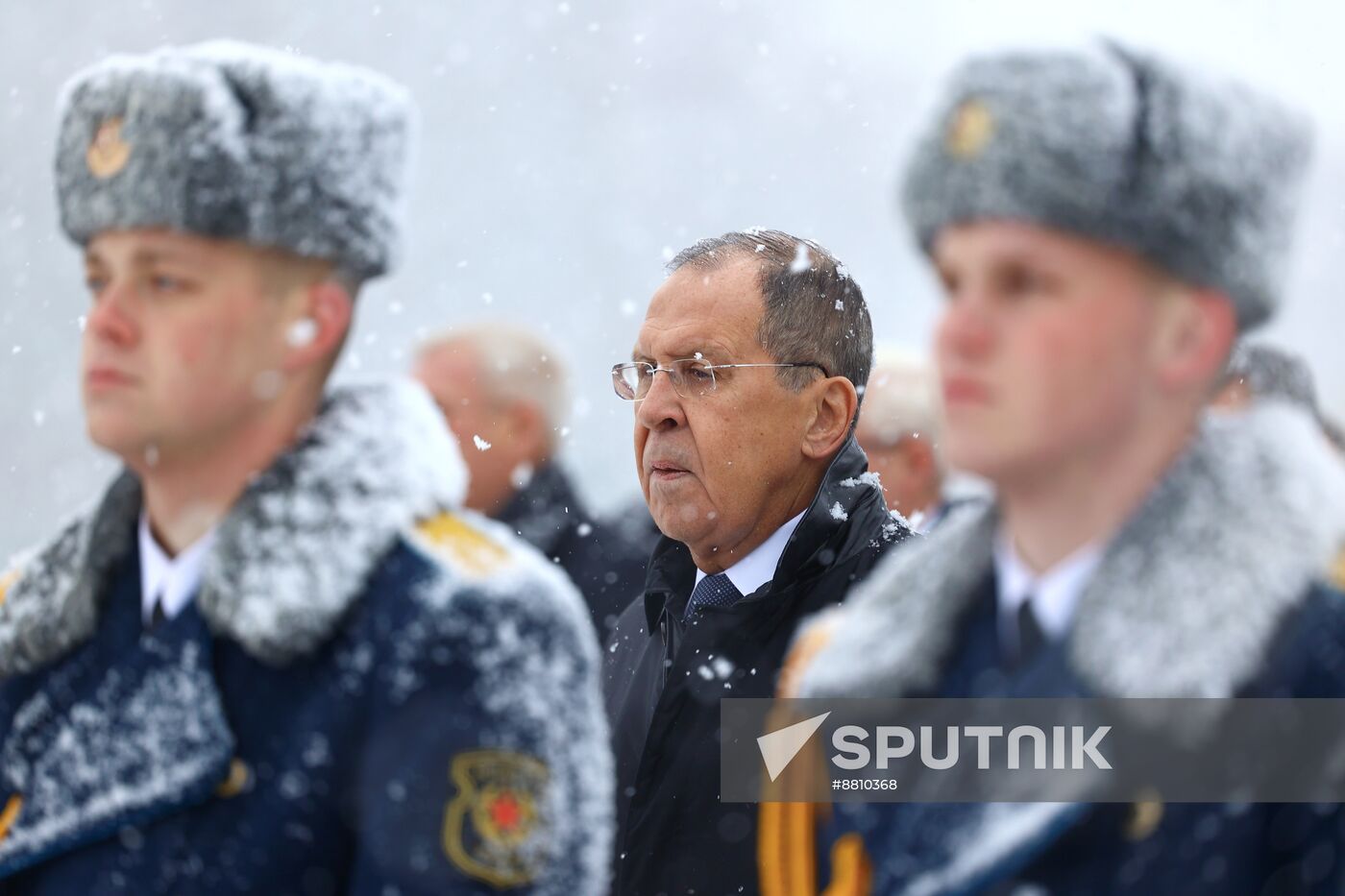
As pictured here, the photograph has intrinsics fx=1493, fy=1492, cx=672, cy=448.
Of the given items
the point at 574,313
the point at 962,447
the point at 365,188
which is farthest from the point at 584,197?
the point at 962,447

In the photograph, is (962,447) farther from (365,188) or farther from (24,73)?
(24,73)

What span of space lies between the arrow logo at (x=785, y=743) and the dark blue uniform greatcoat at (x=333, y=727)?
0.28m

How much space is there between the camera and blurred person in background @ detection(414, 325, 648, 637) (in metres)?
3.69

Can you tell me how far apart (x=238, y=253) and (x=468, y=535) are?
1.41ft

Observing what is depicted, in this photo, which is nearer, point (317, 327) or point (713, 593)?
point (317, 327)

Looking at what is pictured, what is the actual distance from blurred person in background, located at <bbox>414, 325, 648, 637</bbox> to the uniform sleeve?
1814mm

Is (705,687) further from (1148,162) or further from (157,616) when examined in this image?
(1148,162)

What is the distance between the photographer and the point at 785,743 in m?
1.99

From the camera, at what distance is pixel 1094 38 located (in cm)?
154

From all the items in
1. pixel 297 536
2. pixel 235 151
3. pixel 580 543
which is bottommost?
pixel 580 543

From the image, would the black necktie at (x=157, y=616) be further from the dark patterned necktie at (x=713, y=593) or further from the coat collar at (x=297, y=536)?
the dark patterned necktie at (x=713, y=593)

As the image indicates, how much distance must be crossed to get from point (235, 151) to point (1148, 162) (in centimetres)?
99

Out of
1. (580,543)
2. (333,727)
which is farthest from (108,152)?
(580,543)

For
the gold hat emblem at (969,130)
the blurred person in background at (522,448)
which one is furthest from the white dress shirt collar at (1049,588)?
the blurred person in background at (522,448)
